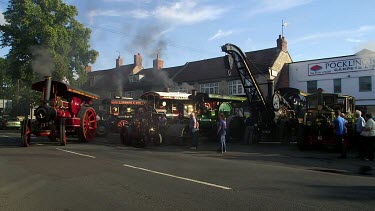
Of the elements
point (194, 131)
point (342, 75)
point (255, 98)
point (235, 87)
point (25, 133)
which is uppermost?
point (342, 75)

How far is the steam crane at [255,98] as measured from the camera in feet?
57.8

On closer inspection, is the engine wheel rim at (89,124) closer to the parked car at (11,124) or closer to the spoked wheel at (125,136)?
the spoked wheel at (125,136)

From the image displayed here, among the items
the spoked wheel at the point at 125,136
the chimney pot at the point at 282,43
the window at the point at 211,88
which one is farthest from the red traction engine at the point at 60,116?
the chimney pot at the point at 282,43

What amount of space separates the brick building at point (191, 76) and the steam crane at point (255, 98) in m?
9.88

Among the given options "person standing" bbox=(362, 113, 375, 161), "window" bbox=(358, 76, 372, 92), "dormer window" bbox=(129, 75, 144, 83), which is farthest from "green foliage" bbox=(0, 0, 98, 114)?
"person standing" bbox=(362, 113, 375, 161)

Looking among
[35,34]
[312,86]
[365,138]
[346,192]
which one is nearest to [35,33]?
[35,34]

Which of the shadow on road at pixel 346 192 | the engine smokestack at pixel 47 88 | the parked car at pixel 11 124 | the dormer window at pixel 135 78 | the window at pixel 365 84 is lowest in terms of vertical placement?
the shadow on road at pixel 346 192

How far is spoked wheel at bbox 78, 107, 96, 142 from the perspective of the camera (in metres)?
16.9

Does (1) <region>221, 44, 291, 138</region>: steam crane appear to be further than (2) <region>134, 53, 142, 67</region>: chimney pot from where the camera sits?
No

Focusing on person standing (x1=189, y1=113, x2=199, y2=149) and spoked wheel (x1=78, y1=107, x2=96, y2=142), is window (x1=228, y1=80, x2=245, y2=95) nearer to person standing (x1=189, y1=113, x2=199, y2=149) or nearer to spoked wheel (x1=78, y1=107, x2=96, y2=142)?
spoked wheel (x1=78, y1=107, x2=96, y2=142)

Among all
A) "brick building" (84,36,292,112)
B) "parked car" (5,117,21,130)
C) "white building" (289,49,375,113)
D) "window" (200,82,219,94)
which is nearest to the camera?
"white building" (289,49,375,113)

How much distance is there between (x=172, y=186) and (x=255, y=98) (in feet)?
39.4

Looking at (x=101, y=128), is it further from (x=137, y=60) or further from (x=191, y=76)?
(x=137, y=60)

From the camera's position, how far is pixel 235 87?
129 feet
